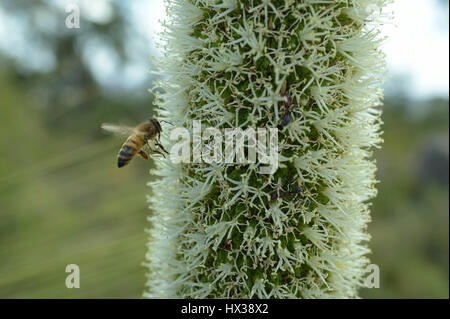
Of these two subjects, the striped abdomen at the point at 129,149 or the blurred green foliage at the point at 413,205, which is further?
the blurred green foliage at the point at 413,205

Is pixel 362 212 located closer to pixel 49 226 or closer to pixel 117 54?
pixel 49 226

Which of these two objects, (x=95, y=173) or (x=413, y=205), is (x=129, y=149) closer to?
(x=95, y=173)

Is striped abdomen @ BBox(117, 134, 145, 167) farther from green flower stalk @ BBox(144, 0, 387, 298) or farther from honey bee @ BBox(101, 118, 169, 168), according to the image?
green flower stalk @ BBox(144, 0, 387, 298)

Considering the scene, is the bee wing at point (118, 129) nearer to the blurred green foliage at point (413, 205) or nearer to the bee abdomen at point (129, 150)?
the bee abdomen at point (129, 150)

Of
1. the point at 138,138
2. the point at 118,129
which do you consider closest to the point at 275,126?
the point at 138,138

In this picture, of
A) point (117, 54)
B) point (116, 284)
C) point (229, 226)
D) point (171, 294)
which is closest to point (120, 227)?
point (116, 284)

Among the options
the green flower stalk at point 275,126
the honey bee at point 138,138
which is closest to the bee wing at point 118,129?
the honey bee at point 138,138
